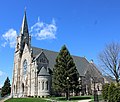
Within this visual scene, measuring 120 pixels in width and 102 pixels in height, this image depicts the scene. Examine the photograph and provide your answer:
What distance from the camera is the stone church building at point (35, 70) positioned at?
54.9m

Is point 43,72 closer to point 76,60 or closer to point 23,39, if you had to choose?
point 23,39

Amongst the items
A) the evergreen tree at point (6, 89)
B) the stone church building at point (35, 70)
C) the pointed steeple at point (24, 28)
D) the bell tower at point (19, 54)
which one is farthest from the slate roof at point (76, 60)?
the evergreen tree at point (6, 89)

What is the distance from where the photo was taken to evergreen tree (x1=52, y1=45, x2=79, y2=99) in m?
45.7

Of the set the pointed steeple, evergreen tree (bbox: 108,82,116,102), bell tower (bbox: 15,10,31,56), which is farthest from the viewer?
the pointed steeple

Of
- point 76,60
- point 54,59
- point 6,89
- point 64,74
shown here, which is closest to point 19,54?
point 54,59

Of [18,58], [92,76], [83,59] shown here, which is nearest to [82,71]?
Answer: [92,76]

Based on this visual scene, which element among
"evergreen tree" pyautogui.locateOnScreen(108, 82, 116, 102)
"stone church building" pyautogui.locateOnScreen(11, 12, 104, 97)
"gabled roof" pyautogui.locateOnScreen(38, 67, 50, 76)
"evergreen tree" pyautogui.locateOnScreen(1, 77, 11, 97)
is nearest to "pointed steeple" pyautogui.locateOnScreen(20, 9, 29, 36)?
"stone church building" pyautogui.locateOnScreen(11, 12, 104, 97)

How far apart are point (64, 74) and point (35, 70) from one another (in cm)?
1251

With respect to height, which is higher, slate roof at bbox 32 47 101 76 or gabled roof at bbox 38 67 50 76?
slate roof at bbox 32 47 101 76

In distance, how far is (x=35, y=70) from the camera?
55.9 metres

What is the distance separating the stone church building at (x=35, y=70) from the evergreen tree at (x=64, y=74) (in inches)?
339

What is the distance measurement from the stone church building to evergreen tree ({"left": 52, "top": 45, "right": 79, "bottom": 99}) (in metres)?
8.61

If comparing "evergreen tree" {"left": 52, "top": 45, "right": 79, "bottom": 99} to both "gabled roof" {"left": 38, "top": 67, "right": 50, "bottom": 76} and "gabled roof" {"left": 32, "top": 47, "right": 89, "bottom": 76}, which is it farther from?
"gabled roof" {"left": 32, "top": 47, "right": 89, "bottom": 76}

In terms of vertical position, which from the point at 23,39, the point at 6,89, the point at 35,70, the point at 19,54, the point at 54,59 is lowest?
the point at 6,89
